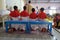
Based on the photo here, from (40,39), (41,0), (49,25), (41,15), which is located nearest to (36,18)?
(41,15)

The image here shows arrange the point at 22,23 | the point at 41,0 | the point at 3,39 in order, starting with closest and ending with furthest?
the point at 3,39 → the point at 22,23 → the point at 41,0

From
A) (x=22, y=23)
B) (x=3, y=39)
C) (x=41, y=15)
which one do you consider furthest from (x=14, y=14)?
(x=3, y=39)

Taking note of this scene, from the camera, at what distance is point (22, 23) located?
4711 millimetres

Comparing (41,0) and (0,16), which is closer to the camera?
(0,16)

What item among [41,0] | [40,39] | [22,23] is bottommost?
[40,39]

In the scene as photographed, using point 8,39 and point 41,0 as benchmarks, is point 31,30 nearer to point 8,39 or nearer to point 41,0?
point 8,39

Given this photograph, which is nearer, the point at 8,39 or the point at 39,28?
the point at 8,39

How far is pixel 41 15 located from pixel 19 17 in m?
0.83

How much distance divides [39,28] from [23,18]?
2.33 feet

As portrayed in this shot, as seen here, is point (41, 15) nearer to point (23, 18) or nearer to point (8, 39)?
point (23, 18)

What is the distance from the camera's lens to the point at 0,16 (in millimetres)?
6004

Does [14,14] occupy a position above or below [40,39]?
above

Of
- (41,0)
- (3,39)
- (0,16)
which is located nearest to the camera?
(3,39)

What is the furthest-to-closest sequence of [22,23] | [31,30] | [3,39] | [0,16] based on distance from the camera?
[0,16], [31,30], [22,23], [3,39]
